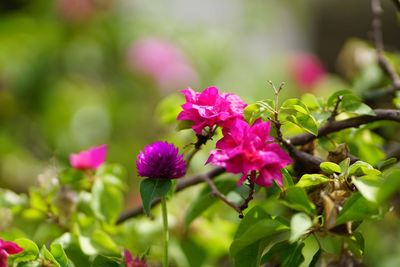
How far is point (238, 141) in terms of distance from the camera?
0.71m

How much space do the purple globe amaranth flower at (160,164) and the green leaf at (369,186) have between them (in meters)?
0.21

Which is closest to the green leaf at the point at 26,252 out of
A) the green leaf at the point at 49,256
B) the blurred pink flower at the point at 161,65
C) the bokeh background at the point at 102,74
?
the green leaf at the point at 49,256

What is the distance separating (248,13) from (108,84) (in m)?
1.04

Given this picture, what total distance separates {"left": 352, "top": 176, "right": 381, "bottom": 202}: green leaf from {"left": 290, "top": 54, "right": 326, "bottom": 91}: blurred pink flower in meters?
1.72

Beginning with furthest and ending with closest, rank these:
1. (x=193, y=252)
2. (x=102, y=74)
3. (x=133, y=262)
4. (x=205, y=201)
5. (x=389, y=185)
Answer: (x=102, y=74), (x=193, y=252), (x=205, y=201), (x=133, y=262), (x=389, y=185)

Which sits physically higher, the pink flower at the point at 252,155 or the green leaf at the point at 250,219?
the pink flower at the point at 252,155

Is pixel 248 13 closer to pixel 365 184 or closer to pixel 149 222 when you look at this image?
pixel 149 222

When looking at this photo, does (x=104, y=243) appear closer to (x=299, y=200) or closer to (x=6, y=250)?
(x=6, y=250)

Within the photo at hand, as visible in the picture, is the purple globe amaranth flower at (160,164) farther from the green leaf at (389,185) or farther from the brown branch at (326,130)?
the green leaf at (389,185)

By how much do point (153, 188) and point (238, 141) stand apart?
118mm

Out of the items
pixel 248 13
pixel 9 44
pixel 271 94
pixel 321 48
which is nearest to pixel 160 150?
pixel 271 94

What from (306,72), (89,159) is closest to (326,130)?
(89,159)

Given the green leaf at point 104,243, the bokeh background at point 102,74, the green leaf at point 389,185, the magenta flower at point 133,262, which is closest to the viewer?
the green leaf at point 389,185

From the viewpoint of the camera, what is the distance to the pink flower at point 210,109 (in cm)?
74
